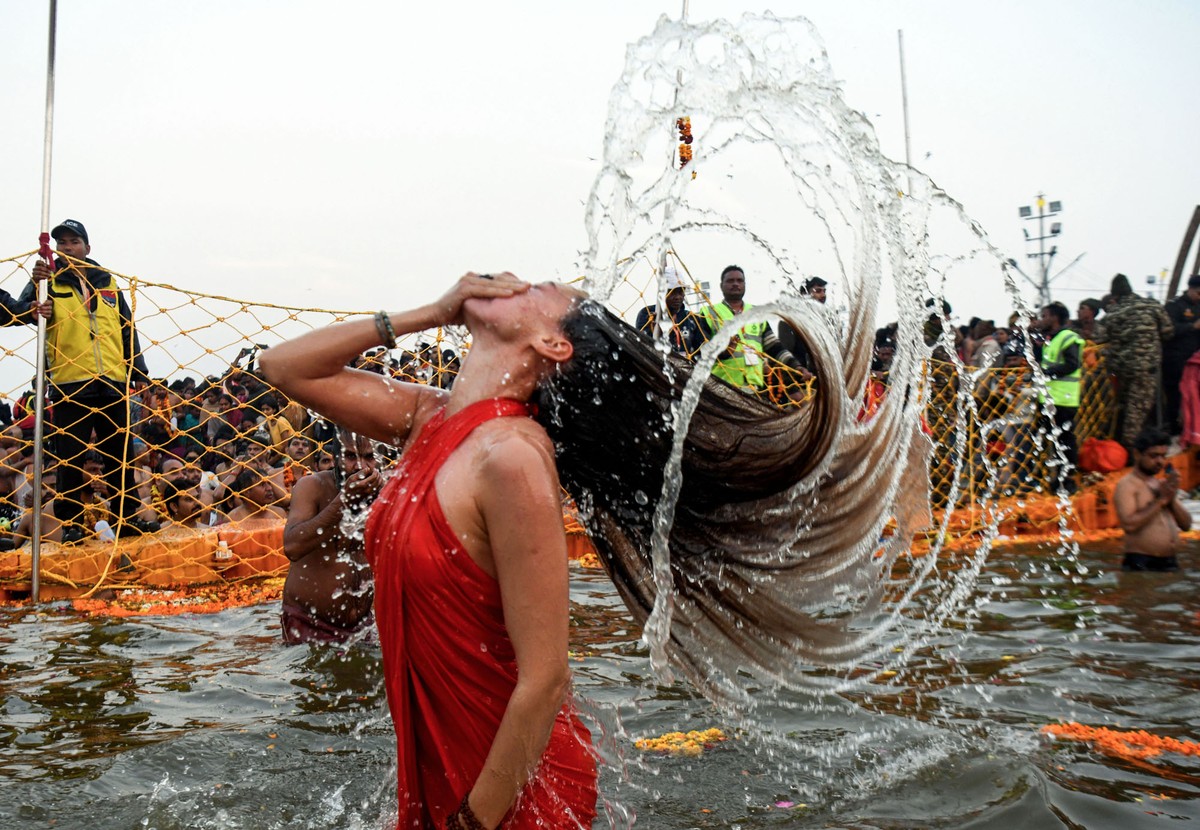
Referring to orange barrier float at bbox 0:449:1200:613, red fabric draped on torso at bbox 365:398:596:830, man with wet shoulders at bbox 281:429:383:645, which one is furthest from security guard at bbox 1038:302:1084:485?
red fabric draped on torso at bbox 365:398:596:830

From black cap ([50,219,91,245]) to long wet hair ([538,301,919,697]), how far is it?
20.0 feet

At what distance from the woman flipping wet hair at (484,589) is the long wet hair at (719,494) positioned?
0.15 m

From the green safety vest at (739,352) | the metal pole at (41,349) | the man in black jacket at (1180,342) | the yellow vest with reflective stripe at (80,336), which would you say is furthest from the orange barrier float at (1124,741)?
the man in black jacket at (1180,342)

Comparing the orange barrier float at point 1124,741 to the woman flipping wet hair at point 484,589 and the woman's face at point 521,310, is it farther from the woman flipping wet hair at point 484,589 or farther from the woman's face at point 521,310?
the woman's face at point 521,310

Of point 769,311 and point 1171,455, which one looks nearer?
point 769,311

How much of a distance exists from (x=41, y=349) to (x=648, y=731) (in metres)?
4.92

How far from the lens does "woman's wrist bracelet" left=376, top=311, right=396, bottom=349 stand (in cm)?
244

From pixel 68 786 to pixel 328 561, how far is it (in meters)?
1.84

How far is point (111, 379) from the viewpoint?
7.62 metres

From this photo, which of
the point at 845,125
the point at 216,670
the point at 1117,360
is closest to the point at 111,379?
the point at 216,670

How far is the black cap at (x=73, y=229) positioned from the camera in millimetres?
7434

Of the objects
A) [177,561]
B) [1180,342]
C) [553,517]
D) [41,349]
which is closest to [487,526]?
[553,517]

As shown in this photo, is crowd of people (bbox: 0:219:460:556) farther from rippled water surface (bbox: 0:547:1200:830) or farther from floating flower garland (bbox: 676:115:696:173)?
floating flower garland (bbox: 676:115:696:173)

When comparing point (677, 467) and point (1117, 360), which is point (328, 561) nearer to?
point (677, 467)
